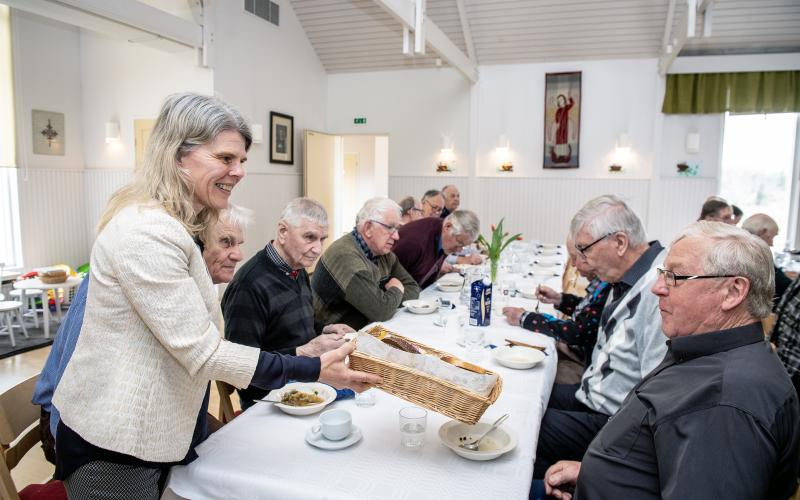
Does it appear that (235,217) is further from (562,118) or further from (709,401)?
(562,118)

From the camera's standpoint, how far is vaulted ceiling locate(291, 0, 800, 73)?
7.54 metres

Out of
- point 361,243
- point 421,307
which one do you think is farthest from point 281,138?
point 421,307

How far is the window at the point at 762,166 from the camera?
8.28 metres

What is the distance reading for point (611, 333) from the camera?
7.45 ft

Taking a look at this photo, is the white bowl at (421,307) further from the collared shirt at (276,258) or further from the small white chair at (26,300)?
the small white chair at (26,300)

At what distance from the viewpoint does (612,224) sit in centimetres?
238

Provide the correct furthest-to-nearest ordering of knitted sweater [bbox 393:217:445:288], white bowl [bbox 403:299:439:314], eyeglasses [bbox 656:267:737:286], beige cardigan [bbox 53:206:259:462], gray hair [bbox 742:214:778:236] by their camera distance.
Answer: gray hair [bbox 742:214:778:236] → knitted sweater [bbox 393:217:445:288] → white bowl [bbox 403:299:439:314] → eyeglasses [bbox 656:267:737:286] → beige cardigan [bbox 53:206:259:462]

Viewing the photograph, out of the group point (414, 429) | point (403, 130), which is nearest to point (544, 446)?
point (414, 429)

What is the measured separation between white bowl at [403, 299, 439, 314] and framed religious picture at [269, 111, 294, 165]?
18.4 feet

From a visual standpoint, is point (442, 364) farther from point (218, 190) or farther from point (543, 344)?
point (543, 344)

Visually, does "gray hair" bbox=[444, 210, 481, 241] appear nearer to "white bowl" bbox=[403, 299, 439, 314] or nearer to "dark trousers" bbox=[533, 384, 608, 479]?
"white bowl" bbox=[403, 299, 439, 314]

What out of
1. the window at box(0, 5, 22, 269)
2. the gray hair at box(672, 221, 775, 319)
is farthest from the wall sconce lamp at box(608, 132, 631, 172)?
the window at box(0, 5, 22, 269)

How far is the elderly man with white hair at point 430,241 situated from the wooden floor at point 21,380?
5.36 feet

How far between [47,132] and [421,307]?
691 cm
